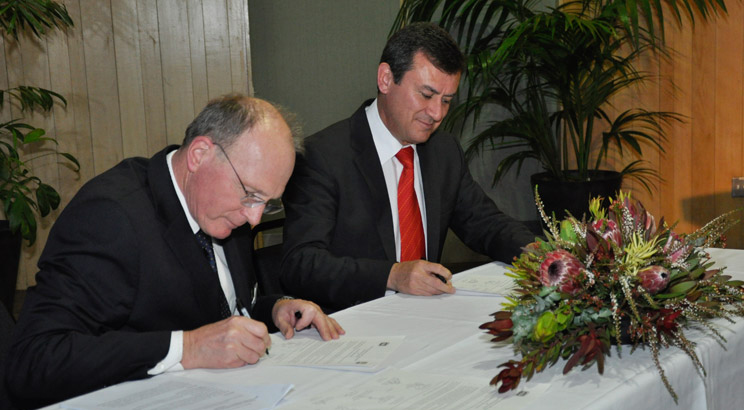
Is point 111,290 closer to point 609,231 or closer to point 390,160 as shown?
point 609,231

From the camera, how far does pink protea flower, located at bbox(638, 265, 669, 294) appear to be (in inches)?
58.7

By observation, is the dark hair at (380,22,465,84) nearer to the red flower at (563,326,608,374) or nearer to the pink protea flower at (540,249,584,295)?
the pink protea flower at (540,249,584,295)

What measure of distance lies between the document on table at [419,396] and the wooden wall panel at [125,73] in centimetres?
391

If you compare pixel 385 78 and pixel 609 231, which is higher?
pixel 385 78

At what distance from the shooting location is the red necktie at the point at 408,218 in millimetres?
2611

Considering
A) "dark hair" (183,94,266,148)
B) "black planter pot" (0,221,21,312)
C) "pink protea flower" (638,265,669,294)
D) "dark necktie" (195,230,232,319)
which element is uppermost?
"dark hair" (183,94,266,148)

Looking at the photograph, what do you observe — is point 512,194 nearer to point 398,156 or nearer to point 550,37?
point 550,37

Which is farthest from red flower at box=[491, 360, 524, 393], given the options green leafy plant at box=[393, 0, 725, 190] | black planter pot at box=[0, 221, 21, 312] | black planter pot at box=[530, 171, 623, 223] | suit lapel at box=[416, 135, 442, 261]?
black planter pot at box=[0, 221, 21, 312]

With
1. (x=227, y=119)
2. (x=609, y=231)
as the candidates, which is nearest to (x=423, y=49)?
(x=227, y=119)

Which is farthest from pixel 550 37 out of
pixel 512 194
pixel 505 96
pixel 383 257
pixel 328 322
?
pixel 328 322

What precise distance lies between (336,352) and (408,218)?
1.04m

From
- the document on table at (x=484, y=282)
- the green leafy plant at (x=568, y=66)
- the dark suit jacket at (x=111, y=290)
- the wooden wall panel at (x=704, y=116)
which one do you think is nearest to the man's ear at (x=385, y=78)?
the document on table at (x=484, y=282)

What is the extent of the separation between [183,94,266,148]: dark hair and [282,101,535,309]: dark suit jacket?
2.34ft

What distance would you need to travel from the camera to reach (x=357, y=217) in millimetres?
2535
